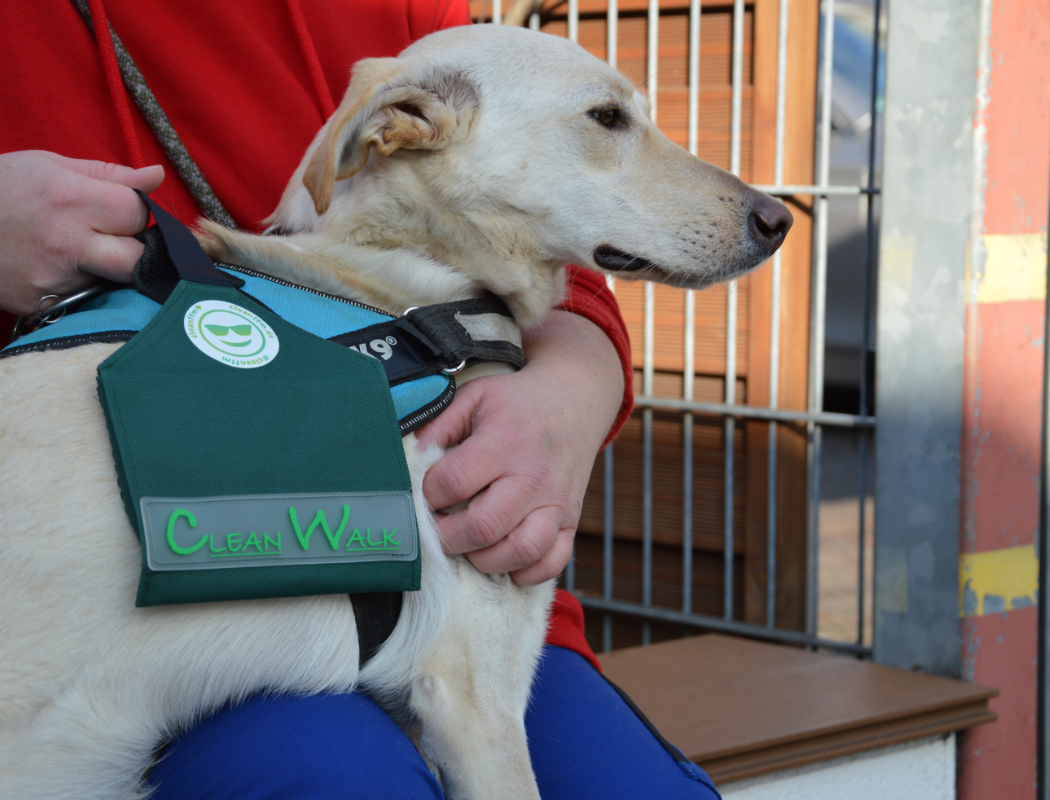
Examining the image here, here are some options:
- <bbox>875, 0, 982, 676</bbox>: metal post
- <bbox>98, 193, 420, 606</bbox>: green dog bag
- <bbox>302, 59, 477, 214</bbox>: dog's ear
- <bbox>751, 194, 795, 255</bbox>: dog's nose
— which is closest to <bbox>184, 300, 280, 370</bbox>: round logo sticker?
<bbox>98, 193, 420, 606</bbox>: green dog bag

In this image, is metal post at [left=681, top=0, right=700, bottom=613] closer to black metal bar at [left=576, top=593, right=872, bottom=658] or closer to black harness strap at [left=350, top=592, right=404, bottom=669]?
black metal bar at [left=576, top=593, right=872, bottom=658]

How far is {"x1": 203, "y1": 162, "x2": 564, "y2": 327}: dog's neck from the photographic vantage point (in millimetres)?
1190

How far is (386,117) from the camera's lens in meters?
1.26

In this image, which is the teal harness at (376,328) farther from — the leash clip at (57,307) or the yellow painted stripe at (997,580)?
the yellow painted stripe at (997,580)

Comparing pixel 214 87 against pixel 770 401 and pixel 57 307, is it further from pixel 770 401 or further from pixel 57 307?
pixel 770 401

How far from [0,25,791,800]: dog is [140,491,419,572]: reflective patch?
7 centimetres

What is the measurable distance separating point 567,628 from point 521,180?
759mm

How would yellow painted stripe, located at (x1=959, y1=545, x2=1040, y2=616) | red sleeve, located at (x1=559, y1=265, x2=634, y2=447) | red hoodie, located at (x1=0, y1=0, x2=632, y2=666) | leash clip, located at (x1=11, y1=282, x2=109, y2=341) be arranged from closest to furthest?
leash clip, located at (x1=11, y1=282, x2=109, y2=341)
red hoodie, located at (x1=0, y1=0, x2=632, y2=666)
red sleeve, located at (x1=559, y1=265, x2=634, y2=447)
yellow painted stripe, located at (x1=959, y1=545, x2=1040, y2=616)

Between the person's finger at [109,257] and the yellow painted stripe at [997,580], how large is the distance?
211cm

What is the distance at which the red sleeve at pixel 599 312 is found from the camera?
1.57 meters

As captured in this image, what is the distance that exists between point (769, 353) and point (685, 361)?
0.28 m

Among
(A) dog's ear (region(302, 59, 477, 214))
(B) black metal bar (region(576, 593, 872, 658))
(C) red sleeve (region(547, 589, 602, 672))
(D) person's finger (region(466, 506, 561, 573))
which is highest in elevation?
(A) dog's ear (region(302, 59, 477, 214))

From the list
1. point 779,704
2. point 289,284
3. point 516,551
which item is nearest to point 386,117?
point 289,284

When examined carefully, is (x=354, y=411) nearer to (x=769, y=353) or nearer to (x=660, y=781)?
(x=660, y=781)
